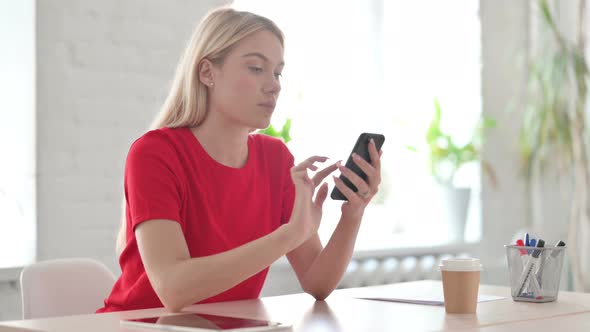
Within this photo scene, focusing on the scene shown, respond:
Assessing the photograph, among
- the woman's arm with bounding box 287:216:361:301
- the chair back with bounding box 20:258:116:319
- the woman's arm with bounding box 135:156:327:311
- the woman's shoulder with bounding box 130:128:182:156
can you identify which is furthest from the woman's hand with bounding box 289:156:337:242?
the chair back with bounding box 20:258:116:319

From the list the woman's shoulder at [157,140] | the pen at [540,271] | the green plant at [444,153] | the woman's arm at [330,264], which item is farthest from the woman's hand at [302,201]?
the green plant at [444,153]

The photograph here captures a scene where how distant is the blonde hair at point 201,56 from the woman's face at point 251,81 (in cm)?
2

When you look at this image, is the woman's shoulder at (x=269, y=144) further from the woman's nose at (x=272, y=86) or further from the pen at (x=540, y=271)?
the pen at (x=540, y=271)

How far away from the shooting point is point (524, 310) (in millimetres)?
1650

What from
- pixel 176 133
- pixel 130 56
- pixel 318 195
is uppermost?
pixel 130 56

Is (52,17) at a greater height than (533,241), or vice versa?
(52,17)

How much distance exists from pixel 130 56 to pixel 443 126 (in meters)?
1.94

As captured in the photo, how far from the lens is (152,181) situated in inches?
71.1

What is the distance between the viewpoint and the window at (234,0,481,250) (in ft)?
13.2

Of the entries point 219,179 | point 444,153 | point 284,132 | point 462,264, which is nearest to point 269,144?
point 219,179

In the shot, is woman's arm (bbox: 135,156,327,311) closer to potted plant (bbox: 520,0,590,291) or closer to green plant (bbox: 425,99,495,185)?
green plant (bbox: 425,99,495,185)

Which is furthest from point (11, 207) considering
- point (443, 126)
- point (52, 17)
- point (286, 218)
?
point (443, 126)

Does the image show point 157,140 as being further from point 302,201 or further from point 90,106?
point 90,106

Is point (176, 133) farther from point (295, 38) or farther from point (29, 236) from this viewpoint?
point (295, 38)
